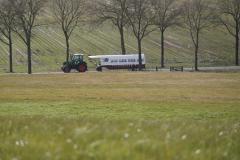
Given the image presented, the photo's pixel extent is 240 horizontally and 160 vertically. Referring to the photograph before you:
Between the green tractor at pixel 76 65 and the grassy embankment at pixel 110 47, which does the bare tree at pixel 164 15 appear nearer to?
the grassy embankment at pixel 110 47

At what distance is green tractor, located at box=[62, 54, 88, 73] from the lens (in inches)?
2771

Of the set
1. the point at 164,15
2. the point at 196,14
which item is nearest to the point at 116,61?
the point at 164,15

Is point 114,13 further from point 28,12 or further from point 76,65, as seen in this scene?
point 28,12

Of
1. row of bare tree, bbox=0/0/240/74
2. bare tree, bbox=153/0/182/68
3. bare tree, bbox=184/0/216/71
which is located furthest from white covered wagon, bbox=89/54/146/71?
bare tree, bbox=184/0/216/71

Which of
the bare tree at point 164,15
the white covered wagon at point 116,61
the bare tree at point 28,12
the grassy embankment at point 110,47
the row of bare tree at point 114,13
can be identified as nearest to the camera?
the bare tree at point 28,12

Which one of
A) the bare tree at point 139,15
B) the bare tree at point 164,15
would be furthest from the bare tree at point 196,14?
the bare tree at point 139,15

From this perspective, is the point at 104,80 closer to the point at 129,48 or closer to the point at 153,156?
the point at 153,156

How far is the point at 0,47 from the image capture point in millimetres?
100938

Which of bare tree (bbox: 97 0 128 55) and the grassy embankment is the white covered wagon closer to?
bare tree (bbox: 97 0 128 55)

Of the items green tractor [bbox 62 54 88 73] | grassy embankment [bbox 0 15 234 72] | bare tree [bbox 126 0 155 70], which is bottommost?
green tractor [bbox 62 54 88 73]

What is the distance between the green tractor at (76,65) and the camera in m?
70.4

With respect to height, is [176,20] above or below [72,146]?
above

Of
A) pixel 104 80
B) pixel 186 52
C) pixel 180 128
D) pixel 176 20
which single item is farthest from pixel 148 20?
pixel 180 128

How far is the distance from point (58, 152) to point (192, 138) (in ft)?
6.78
